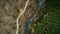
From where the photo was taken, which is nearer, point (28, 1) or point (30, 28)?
point (30, 28)

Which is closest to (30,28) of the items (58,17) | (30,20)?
(30,20)

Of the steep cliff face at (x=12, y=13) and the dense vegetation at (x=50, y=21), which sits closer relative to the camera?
the dense vegetation at (x=50, y=21)

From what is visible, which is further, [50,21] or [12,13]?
[12,13]

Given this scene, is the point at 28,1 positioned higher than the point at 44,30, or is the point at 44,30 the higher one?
the point at 28,1

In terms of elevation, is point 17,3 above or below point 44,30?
above

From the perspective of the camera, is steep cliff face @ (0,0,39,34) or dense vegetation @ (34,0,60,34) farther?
steep cliff face @ (0,0,39,34)

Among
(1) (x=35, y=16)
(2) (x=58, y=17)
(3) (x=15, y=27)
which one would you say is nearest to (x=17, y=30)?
(3) (x=15, y=27)

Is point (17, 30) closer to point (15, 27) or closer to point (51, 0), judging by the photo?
point (15, 27)

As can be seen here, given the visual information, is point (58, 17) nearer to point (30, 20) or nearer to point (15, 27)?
point (30, 20)

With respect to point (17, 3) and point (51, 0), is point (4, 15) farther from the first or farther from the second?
point (51, 0)
